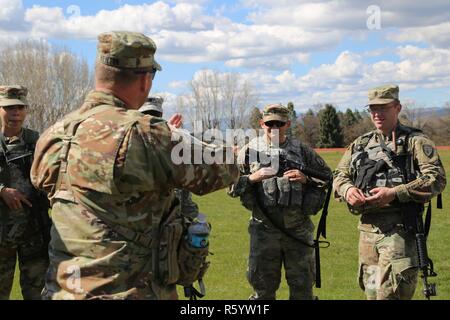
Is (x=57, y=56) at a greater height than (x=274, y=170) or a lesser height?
greater

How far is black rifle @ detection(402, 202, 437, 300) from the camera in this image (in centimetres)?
564

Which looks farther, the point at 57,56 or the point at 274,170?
the point at 57,56

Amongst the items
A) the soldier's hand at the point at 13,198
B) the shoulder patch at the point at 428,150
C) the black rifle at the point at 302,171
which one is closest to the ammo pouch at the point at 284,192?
the black rifle at the point at 302,171

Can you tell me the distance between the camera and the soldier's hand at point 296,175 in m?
6.46

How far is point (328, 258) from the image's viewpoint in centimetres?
1090

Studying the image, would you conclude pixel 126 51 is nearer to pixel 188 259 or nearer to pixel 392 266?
pixel 188 259

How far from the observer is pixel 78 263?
3.37 metres

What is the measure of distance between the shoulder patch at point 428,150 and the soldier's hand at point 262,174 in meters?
1.56

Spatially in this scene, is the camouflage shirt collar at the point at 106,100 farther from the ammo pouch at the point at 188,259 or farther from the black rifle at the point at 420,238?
the black rifle at the point at 420,238

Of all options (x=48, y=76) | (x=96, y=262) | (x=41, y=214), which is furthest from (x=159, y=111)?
(x=48, y=76)

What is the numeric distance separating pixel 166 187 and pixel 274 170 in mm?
3252
